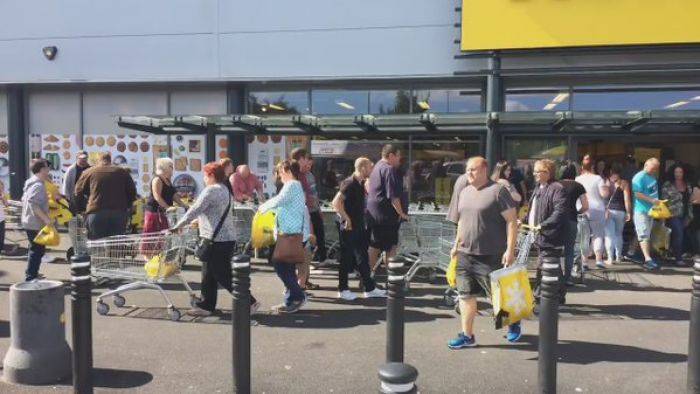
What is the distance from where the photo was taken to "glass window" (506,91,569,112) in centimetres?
1227

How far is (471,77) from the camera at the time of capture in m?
12.2

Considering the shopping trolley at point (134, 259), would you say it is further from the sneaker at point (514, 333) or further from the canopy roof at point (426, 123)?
the canopy roof at point (426, 123)

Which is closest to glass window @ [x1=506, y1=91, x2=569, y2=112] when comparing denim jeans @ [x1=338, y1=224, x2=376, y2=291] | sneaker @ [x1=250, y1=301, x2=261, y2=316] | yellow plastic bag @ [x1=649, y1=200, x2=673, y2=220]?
yellow plastic bag @ [x1=649, y1=200, x2=673, y2=220]

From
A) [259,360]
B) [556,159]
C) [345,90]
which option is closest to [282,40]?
[345,90]

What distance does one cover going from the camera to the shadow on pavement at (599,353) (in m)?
5.42

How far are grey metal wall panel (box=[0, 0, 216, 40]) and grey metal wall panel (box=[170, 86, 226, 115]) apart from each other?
4.51 feet

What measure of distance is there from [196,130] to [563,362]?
348 inches

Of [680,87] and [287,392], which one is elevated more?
[680,87]

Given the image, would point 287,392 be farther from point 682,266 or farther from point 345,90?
point 345,90

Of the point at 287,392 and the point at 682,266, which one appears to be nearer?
the point at 287,392

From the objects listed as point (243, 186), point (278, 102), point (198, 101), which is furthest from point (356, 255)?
point (198, 101)

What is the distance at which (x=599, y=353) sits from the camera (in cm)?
561

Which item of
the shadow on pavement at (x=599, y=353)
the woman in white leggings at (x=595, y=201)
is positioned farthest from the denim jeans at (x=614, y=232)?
the shadow on pavement at (x=599, y=353)

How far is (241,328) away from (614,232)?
25.9ft
